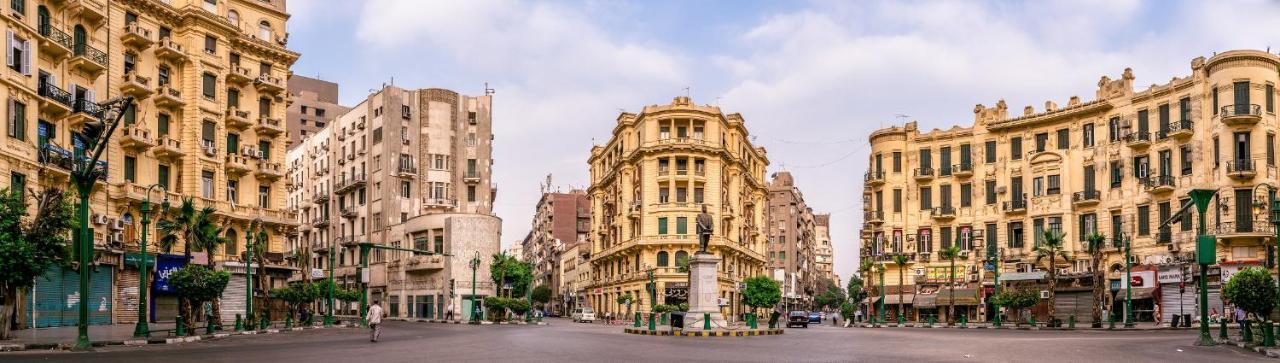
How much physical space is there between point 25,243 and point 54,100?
14.5 meters

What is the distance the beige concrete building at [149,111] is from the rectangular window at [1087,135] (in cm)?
4822

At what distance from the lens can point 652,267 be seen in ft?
285

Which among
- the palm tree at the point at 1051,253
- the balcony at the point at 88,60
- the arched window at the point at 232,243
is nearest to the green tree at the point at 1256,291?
the palm tree at the point at 1051,253

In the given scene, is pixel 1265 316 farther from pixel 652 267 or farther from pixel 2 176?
pixel 652 267

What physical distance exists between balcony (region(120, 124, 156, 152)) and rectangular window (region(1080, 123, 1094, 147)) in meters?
53.8

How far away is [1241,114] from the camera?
58594mm

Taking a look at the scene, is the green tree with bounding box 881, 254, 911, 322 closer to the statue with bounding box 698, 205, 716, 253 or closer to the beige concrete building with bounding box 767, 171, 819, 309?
the statue with bounding box 698, 205, 716, 253

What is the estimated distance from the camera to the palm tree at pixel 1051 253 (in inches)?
2339

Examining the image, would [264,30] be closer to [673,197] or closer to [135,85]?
[135,85]

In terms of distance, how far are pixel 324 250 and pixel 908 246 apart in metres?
56.0

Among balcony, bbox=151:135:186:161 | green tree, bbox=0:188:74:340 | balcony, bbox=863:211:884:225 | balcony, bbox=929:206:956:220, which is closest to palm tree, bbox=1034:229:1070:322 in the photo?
balcony, bbox=929:206:956:220

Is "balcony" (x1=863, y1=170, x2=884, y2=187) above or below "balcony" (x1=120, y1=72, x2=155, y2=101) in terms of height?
below

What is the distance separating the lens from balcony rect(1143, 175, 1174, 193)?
62.1 m

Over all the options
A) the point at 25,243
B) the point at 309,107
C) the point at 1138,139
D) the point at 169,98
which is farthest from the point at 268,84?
the point at 309,107
